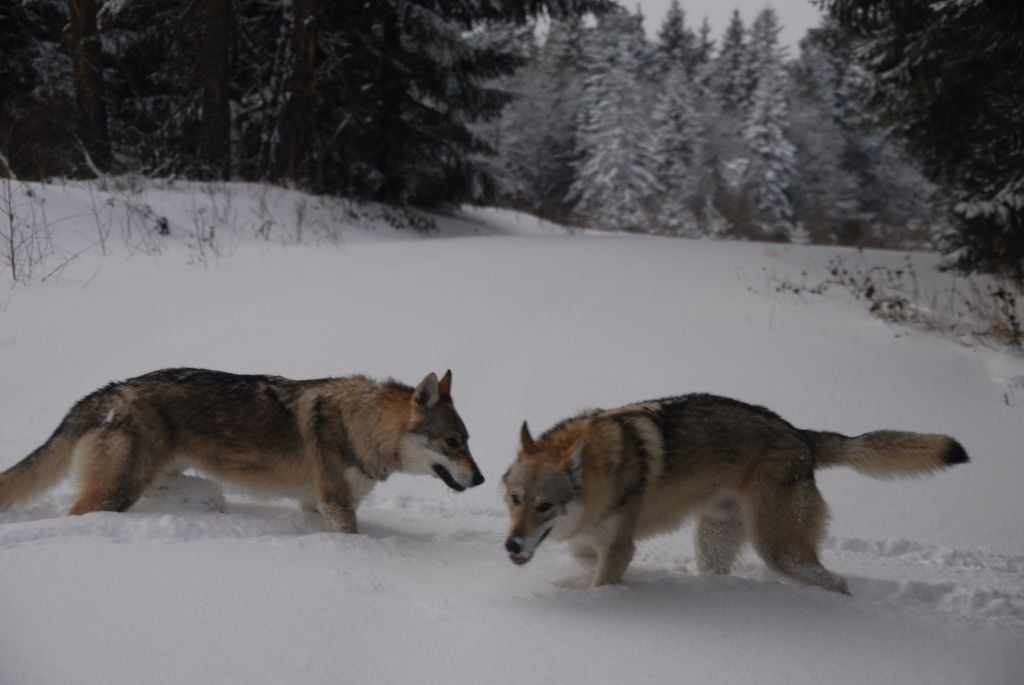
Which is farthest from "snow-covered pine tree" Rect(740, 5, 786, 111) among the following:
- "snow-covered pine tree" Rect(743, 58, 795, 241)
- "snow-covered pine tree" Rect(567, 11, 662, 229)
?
"snow-covered pine tree" Rect(567, 11, 662, 229)

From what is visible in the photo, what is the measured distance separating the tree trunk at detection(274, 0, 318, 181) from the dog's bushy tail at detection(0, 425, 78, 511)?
12.5 metres

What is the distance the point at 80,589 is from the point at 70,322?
544cm

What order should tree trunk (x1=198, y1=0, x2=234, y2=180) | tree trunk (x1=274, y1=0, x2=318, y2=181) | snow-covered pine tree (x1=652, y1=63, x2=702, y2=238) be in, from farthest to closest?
snow-covered pine tree (x1=652, y1=63, x2=702, y2=238) < tree trunk (x1=274, y1=0, x2=318, y2=181) < tree trunk (x1=198, y1=0, x2=234, y2=180)

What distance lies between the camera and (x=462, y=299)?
9.62 m

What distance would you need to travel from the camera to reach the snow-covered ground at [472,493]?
3068 millimetres

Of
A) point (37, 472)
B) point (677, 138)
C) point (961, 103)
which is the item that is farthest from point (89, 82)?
point (677, 138)

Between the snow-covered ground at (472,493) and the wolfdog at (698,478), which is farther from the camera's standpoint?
the wolfdog at (698,478)

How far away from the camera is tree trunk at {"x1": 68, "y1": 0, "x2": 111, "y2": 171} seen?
14.5 m

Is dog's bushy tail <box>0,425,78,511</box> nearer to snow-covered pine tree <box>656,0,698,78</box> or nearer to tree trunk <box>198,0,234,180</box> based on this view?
tree trunk <box>198,0,234,180</box>

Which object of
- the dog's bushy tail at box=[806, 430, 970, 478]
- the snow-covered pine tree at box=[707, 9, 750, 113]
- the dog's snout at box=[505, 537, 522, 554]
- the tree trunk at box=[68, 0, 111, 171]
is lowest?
the dog's snout at box=[505, 537, 522, 554]

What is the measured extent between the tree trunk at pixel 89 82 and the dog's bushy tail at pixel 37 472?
466 inches

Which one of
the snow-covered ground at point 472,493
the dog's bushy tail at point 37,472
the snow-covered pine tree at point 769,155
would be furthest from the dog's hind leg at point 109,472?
the snow-covered pine tree at point 769,155

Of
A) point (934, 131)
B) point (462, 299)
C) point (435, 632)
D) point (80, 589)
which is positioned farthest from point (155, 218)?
point (934, 131)

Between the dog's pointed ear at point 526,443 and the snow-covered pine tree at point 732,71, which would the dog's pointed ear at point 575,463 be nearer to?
the dog's pointed ear at point 526,443
